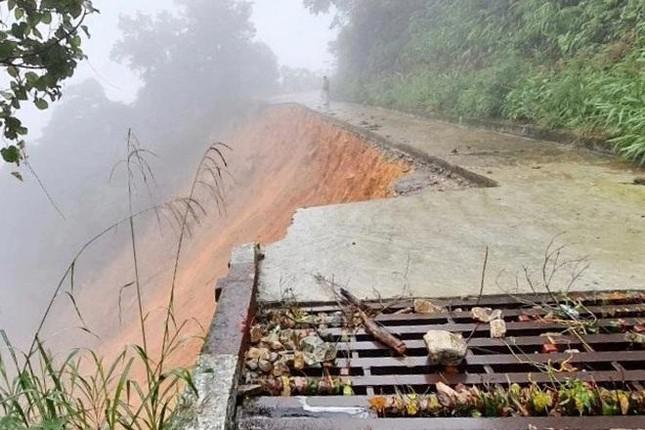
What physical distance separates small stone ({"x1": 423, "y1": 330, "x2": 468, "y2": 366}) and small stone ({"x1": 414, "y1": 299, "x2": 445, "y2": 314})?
0.82 feet

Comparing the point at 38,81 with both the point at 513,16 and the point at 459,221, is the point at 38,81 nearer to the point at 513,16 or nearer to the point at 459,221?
the point at 459,221

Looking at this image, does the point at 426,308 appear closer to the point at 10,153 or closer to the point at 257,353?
the point at 257,353

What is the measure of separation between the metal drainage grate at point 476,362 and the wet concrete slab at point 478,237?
0.50 ft

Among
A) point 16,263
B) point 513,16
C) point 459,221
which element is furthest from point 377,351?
point 16,263

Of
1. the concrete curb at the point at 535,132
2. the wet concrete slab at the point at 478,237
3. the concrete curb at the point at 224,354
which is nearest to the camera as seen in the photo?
the concrete curb at the point at 224,354

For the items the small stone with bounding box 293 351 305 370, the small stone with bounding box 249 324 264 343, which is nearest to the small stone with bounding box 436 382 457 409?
the small stone with bounding box 293 351 305 370

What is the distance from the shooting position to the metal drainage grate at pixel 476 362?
4.25ft

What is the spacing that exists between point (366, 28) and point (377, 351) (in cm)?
1687

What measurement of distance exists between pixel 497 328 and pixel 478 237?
0.95 m

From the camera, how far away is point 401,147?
594cm

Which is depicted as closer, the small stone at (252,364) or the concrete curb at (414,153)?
the small stone at (252,364)

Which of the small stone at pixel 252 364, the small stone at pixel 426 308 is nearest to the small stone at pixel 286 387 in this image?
the small stone at pixel 252 364

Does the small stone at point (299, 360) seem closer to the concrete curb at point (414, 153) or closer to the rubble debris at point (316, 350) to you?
the rubble debris at point (316, 350)

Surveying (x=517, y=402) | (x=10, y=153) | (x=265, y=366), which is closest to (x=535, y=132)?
(x=517, y=402)
